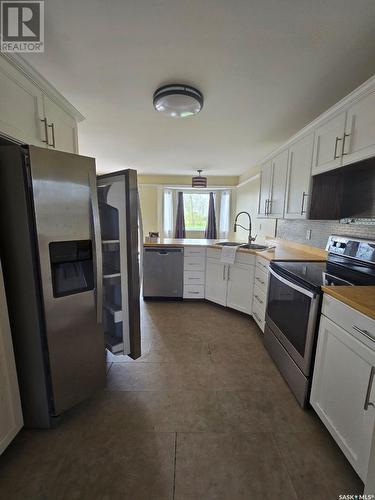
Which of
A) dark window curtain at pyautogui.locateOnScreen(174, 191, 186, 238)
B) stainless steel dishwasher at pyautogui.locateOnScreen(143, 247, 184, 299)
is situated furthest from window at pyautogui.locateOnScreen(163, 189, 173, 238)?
stainless steel dishwasher at pyautogui.locateOnScreen(143, 247, 184, 299)

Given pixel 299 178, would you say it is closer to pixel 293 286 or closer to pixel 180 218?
pixel 293 286

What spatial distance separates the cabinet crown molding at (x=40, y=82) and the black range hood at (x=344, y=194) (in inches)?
91.0

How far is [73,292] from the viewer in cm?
132

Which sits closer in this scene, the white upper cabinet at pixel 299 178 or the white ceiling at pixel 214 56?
the white ceiling at pixel 214 56

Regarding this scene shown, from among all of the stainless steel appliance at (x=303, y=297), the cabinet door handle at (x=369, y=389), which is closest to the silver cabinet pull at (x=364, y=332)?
the cabinet door handle at (x=369, y=389)

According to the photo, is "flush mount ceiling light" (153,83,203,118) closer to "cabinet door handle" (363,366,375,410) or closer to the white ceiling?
the white ceiling

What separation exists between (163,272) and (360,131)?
8.50ft

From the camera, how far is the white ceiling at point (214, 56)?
1.05m

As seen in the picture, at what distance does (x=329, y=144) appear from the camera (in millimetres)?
1794

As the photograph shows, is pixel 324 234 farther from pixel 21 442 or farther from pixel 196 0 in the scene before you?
pixel 21 442

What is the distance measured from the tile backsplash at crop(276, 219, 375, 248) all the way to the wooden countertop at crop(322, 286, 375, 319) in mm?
768

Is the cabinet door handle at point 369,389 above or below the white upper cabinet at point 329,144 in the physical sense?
below

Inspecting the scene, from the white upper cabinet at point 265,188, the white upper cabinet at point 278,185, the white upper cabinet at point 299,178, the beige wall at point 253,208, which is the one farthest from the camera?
the beige wall at point 253,208

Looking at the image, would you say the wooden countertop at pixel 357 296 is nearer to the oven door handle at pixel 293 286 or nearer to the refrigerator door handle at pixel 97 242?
the oven door handle at pixel 293 286
